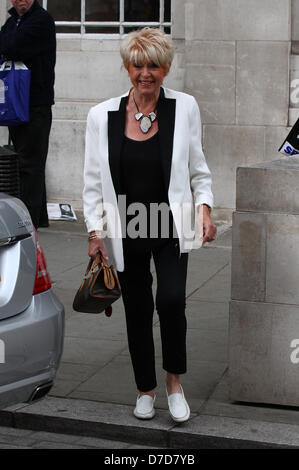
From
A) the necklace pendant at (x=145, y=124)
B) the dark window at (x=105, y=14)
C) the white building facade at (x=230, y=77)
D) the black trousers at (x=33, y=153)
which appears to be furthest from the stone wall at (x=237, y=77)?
the necklace pendant at (x=145, y=124)

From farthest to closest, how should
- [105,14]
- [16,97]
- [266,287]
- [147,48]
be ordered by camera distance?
[105,14], [16,97], [266,287], [147,48]

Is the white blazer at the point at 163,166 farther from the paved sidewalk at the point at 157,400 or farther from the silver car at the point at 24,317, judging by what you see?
the paved sidewalk at the point at 157,400

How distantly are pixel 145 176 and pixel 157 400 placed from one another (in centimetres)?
130

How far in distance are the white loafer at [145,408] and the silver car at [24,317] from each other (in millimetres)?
589

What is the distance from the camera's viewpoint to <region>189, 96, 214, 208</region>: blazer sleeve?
16.8ft

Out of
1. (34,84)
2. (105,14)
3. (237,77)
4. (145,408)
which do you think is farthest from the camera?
(105,14)

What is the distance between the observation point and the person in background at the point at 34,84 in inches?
343

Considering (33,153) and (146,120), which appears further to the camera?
(33,153)

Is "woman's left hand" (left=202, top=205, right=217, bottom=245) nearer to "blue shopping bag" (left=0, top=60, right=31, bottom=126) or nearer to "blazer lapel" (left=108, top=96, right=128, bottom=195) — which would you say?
"blazer lapel" (left=108, top=96, right=128, bottom=195)

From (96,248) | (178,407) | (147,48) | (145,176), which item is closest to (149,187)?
(145,176)

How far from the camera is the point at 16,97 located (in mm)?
8742

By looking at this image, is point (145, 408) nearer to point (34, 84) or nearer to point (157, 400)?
point (157, 400)

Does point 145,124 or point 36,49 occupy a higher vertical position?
point 36,49

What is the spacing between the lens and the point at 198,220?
509cm
